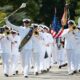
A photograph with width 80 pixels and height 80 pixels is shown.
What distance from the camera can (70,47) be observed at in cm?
2206

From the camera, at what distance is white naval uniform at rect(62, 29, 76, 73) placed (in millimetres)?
21906

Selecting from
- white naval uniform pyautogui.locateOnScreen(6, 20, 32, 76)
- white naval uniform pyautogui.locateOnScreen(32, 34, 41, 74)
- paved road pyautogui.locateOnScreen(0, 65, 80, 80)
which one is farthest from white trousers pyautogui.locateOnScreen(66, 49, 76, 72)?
white naval uniform pyautogui.locateOnScreen(6, 20, 32, 76)

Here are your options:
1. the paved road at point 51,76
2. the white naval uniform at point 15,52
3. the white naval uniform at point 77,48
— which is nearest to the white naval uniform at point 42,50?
Answer: the paved road at point 51,76

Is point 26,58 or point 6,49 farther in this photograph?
point 6,49

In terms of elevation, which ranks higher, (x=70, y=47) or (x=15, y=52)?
(x=70, y=47)

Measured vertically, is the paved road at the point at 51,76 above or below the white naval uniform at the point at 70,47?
below

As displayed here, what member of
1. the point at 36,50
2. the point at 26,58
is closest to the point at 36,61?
the point at 36,50

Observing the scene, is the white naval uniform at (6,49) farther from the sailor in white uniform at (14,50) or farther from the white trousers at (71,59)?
the white trousers at (71,59)

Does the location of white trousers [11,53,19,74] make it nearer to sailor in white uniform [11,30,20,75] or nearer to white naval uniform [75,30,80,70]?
sailor in white uniform [11,30,20,75]

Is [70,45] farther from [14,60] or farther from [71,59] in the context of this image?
[14,60]

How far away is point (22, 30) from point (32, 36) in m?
0.71

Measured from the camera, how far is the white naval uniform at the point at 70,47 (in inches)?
862

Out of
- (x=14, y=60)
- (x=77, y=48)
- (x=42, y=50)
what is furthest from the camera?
(x=42, y=50)

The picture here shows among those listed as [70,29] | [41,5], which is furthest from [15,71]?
[41,5]
